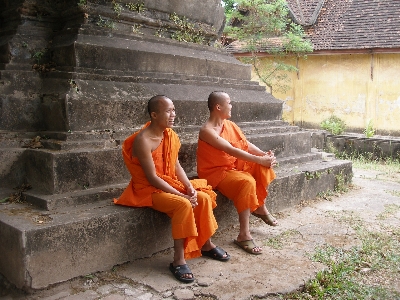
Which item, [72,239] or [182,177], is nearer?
[72,239]

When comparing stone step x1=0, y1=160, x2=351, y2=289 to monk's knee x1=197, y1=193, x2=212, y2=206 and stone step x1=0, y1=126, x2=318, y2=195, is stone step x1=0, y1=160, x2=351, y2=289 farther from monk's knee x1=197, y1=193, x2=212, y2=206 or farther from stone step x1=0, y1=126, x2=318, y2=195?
monk's knee x1=197, y1=193, x2=212, y2=206

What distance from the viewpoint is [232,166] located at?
4008mm

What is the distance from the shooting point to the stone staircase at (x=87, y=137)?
296 cm

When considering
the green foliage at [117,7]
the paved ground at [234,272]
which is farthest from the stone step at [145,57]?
the paved ground at [234,272]

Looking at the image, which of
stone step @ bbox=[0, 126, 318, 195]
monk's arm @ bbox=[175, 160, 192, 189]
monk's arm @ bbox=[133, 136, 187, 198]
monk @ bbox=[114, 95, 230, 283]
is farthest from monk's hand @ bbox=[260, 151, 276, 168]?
stone step @ bbox=[0, 126, 318, 195]

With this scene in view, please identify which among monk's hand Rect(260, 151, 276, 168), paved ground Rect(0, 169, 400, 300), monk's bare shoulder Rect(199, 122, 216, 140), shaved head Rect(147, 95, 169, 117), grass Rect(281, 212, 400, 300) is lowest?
grass Rect(281, 212, 400, 300)

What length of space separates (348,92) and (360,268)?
1143cm

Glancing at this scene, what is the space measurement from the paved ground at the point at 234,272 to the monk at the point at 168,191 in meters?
0.13

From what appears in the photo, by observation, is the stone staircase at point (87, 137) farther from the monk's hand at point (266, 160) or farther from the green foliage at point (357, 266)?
the green foliage at point (357, 266)

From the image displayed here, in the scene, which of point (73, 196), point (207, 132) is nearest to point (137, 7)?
point (207, 132)

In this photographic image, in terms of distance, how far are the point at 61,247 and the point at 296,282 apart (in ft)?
5.62

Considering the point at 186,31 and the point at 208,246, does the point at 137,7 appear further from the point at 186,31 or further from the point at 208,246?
the point at 208,246

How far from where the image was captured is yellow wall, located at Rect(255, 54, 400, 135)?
13.1 m

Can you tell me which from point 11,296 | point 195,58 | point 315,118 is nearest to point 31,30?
point 195,58
